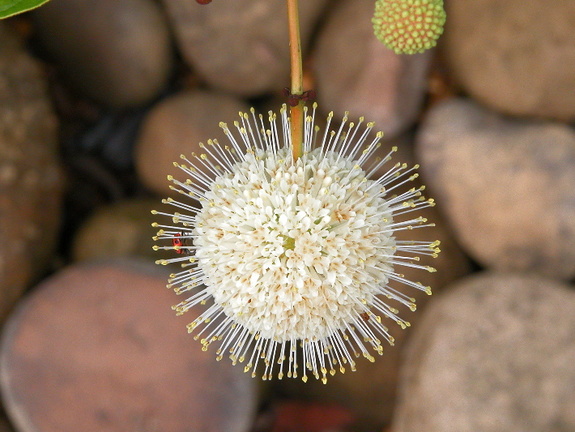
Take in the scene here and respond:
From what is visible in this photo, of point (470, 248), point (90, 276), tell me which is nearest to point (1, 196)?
point (90, 276)

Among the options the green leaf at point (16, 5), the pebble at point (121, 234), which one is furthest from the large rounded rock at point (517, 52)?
the green leaf at point (16, 5)

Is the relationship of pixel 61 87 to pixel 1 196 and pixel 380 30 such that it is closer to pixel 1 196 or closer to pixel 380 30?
pixel 1 196

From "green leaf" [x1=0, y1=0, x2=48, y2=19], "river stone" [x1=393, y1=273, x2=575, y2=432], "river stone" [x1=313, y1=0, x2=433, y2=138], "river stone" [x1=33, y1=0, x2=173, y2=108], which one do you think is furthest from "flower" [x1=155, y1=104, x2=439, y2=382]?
"river stone" [x1=33, y1=0, x2=173, y2=108]

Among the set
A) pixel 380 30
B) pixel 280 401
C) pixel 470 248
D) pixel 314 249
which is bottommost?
pixel 280 401

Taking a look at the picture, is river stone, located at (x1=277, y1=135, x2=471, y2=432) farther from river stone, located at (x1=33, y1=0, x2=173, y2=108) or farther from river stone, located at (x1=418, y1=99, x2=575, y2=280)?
river stone, located at (x1=33, y1=0, x2=173, y2=108)

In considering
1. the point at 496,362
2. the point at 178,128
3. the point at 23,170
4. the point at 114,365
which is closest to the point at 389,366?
the point at 496,362

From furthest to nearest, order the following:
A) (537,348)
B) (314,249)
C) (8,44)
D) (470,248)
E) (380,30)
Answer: (470,248), (8,44), (537,348), (380,30), (314,249)

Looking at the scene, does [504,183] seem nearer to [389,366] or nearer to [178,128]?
[389,366]
